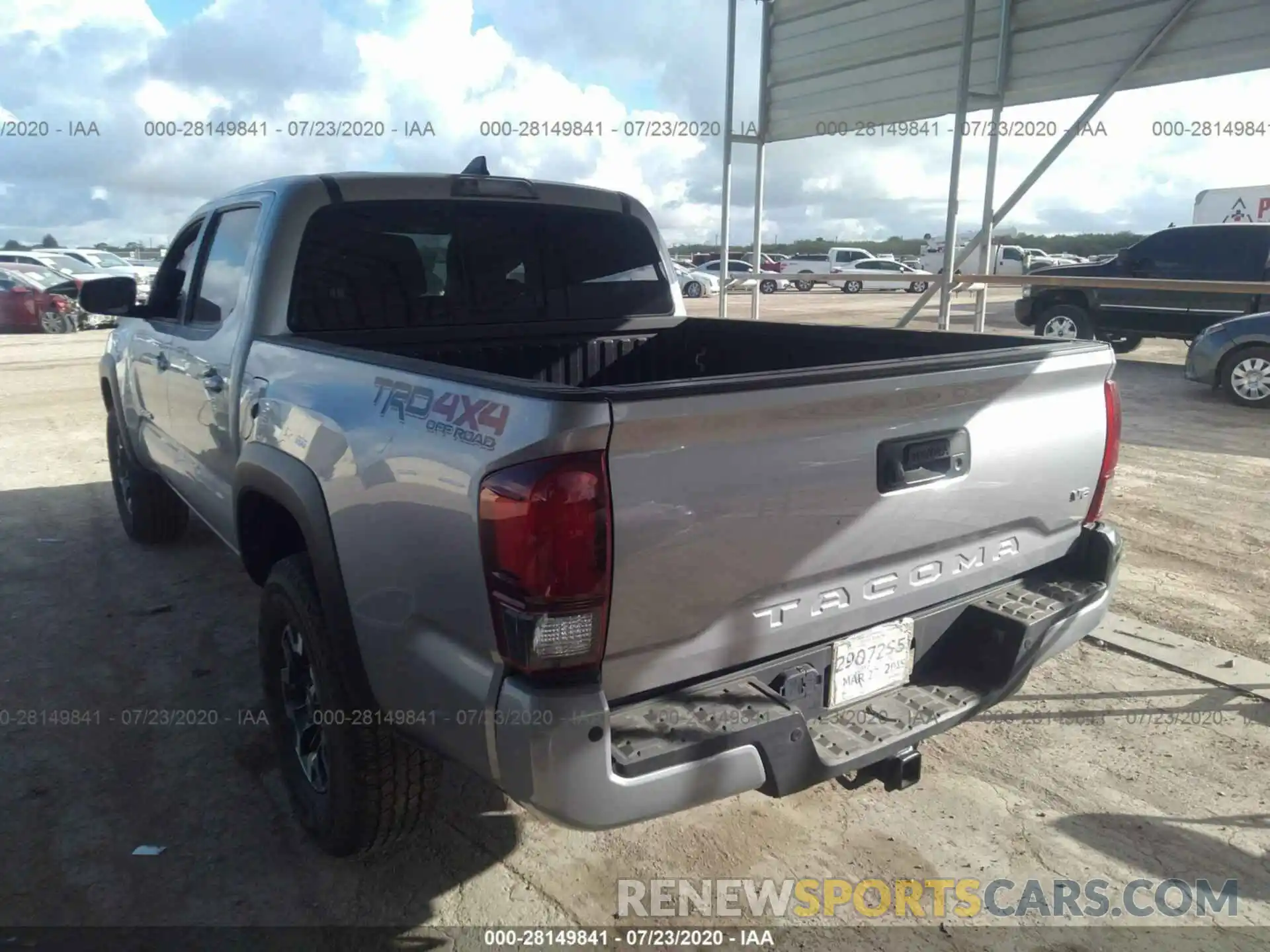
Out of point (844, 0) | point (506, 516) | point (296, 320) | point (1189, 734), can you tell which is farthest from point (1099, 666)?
point (844, 0)

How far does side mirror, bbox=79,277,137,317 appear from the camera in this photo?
177 inches

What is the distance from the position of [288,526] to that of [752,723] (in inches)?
75.1

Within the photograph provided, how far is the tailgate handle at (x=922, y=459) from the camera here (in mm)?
2416

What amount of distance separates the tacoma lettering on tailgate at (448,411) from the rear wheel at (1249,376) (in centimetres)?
1079

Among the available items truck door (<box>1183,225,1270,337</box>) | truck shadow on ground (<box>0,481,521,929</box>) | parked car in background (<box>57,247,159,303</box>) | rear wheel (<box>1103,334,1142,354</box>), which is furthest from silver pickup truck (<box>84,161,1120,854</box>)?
parked car in background (<box>57,247,159,303</box>)

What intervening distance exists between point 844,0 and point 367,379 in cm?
966

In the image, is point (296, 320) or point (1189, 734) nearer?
point (296, 320)

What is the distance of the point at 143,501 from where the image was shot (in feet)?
18.7

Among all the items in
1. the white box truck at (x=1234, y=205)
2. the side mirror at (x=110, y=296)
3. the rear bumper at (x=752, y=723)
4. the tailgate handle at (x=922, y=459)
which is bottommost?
the rear bumper at (x=752, y=723)

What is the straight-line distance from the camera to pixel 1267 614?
15.4 ft

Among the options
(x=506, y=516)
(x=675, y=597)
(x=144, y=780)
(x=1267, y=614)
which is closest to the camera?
(x=506, y=516)

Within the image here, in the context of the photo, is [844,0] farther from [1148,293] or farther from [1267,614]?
[1267,614]

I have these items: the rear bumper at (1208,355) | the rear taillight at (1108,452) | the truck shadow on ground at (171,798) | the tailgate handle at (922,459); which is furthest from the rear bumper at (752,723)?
the rear bumper at (1208,355)

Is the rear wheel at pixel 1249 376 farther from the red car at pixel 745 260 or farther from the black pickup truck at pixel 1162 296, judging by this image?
the red car at pixel 745 260
